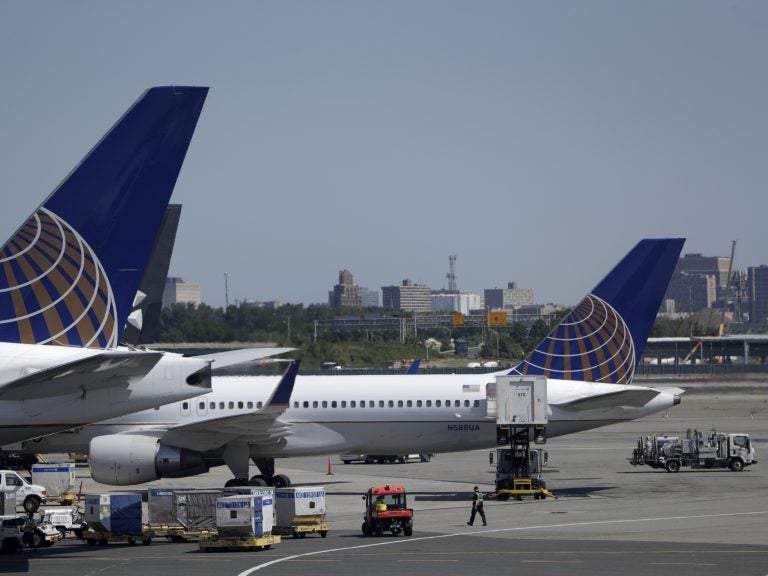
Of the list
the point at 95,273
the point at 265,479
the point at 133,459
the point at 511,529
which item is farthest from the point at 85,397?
the point at 265,479

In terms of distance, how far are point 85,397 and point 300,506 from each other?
11175 mm

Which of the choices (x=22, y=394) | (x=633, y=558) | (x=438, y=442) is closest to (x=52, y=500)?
(x=438, y=442)

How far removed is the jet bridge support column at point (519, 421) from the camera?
4344 centimetres

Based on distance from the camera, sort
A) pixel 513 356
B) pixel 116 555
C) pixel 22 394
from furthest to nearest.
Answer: pixel 513 356 < pixel 116 555 < pixel 22 394

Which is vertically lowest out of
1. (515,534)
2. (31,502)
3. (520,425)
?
(515,534)

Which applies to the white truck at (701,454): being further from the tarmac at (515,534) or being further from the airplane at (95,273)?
the airplane at (95,273)

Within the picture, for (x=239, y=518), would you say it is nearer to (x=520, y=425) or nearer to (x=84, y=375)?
(x=84, y=375)

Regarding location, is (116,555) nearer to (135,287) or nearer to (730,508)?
(135,287)

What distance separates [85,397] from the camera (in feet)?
79.9

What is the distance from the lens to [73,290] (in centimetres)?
2436

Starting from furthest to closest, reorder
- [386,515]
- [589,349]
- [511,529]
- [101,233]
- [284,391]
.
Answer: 1. [589,349]
2. [284,391]
3. [511,529]
4. [386,515]
5. [101,233]

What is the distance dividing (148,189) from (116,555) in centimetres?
1062

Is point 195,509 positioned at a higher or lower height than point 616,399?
lower

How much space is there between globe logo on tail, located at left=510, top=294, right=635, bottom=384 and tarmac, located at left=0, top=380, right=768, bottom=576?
4.23 m
